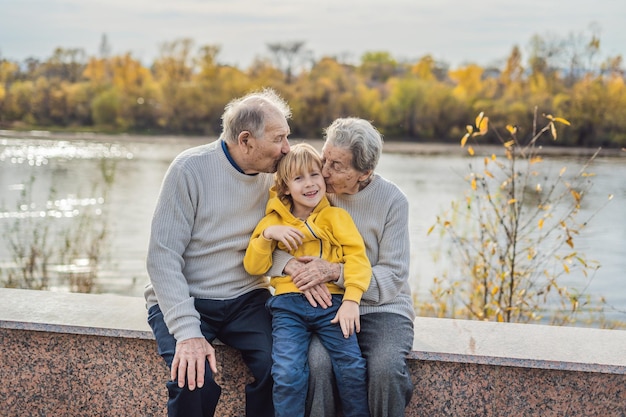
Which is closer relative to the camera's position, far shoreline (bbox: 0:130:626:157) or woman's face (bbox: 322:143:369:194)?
woman's face (bbox: 322:143:369:194)

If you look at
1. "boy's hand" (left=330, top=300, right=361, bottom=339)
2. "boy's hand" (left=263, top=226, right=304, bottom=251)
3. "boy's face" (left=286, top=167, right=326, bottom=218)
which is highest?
→ "boy's face" (left=286, top=167, right=326, bottom=218)

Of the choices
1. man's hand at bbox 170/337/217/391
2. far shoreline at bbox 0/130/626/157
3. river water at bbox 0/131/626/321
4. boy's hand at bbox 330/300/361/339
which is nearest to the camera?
man's hand at bbox 170/337/217/391

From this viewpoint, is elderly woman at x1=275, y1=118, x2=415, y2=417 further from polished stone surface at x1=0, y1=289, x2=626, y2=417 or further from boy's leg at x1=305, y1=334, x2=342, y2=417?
polished stone surface at x1=0, y1=289, x2=626, y2=417

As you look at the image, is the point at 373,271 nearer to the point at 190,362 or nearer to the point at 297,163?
the point at 297,163

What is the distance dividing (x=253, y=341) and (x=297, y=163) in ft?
1.92

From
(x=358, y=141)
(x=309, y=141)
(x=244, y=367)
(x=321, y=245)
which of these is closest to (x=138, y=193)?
(x=309, y=141)

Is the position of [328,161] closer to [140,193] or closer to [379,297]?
[379,297]

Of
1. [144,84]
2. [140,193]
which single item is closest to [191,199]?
[140,193]

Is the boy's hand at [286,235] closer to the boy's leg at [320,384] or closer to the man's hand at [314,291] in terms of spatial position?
the man's hand at [314,291]

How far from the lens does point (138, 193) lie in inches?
526

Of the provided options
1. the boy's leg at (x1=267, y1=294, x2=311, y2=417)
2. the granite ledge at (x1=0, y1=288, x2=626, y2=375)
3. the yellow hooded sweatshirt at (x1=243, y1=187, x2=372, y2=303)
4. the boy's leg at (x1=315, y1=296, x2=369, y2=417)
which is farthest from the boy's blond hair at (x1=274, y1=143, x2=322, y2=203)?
the granite ledge at (x1=0, y1=288, x2=626, y2=375)

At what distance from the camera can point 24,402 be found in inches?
114

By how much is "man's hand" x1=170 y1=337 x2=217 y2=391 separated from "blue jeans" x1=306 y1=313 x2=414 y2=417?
12.6 inches

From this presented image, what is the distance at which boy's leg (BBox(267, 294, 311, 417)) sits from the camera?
2459mm
